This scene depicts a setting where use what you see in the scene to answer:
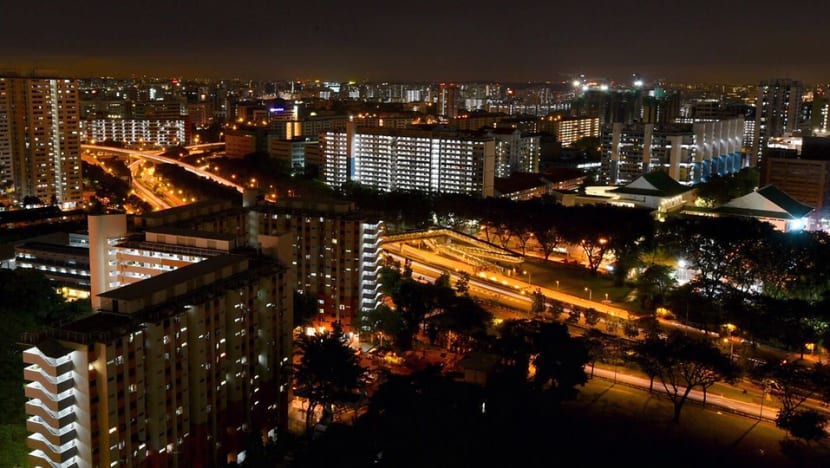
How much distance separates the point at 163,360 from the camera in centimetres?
1033

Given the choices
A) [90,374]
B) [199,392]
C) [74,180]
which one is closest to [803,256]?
[199,392]

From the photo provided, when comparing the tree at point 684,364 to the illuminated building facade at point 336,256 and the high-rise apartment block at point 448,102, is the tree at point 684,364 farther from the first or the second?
the high-rise apartment block at point 448,102

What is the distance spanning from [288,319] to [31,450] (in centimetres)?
434

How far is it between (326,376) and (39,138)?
21.8m

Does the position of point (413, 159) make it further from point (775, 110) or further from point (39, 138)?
point (775, 110)

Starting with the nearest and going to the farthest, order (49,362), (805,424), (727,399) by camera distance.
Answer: (49,362)
(805,424)
(727,399)

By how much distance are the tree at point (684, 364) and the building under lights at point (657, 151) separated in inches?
833

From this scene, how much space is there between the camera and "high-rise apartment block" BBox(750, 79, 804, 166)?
4584 centimetres

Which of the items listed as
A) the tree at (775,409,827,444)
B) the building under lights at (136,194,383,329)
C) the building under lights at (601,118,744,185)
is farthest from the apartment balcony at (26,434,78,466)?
the building under lights at (601,118,744,185)

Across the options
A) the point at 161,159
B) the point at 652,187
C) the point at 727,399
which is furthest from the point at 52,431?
the point at 161,159

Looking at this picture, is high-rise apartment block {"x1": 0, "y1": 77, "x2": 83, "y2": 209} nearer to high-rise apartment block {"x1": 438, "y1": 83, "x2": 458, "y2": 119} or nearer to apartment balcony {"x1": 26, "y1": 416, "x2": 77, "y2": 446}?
apartment balcony {"x1": 26, "y1": 416, "x2": 77, "y2": 446}

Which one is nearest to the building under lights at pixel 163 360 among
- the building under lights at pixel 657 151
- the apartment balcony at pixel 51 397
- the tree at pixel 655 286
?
the apartment balcony at pixel 51 397

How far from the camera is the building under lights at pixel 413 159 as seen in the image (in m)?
33.1

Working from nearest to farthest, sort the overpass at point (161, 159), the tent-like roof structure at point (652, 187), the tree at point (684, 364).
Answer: the tree at point (684, 364)
the tent-like roof structure at point (652, 187)
the overpass at point (161, 159)
